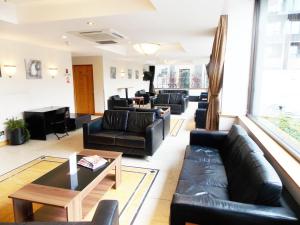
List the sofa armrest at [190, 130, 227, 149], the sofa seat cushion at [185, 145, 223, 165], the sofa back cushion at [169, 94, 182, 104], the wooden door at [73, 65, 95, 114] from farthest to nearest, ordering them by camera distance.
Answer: the sofa back cushion at [169, 94, 182, 104]
the wooden door at [73, 65, 95, 114]
the sofa armrest at [190, 130, 227, 149]
the sofa seat cushion at [185, 145, 223, 165]

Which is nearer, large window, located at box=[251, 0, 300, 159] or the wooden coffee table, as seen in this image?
the wooden coffee table

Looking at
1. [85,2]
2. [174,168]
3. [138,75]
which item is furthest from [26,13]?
[138,75]

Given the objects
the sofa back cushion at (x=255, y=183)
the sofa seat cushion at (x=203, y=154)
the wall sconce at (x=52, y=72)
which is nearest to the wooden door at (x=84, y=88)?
the wall sconce at (x=52, y=72)

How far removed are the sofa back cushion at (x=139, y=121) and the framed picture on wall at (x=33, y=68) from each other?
2.83 meters

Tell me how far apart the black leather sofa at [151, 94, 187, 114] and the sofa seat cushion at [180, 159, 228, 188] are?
579 centimetres

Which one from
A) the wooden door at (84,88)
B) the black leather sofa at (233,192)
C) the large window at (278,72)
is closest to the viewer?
the black leather sofa at (233,192)

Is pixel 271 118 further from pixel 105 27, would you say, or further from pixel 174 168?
pixel 105 27

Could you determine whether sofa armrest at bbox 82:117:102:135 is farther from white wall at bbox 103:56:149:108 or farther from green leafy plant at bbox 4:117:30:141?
white wall at bbox 103:56:149:108

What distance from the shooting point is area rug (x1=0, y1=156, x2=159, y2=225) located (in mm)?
2314

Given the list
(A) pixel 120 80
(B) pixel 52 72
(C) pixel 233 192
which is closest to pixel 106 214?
(C) pixel 233 192

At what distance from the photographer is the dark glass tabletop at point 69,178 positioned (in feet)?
6.81

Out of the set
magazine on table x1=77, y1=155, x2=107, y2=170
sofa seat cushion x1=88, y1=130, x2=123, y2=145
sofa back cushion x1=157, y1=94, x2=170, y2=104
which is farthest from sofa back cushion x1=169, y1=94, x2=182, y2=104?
magazine on table x1=77, y1=155, x2=107, y2=170

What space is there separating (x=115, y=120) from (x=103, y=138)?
2.08 ft

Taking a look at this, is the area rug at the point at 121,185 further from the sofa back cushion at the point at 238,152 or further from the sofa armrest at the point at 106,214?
the sofa back cushion at the point at 238,152
